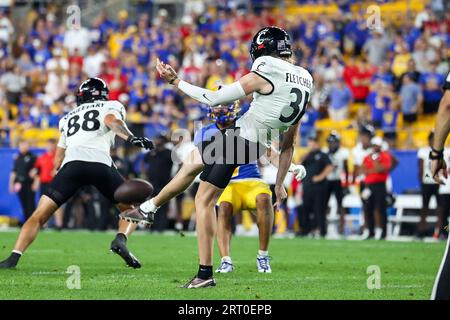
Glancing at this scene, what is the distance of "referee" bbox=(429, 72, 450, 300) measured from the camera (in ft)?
19.8

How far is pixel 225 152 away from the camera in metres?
8.72

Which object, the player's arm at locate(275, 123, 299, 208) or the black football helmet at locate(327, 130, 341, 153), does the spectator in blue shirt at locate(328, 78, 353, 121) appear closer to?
the black football helmet at locate(327, 130, 341, 153)

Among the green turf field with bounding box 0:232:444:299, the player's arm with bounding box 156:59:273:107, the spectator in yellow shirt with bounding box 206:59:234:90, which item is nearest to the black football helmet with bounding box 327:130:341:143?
the green turf field with bounding box 0:232:444:299

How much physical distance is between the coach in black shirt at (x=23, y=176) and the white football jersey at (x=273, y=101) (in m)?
13.3

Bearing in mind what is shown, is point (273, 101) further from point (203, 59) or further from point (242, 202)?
point (203, 59)

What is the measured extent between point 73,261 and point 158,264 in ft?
3.60

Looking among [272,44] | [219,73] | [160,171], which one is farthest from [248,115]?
[219,73]

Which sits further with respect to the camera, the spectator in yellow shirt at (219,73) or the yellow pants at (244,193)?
the spectator in yellow shirt at (219,73)

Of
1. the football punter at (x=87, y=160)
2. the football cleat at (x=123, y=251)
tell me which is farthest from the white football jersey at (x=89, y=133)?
the football cleat at (x=123, y=251)

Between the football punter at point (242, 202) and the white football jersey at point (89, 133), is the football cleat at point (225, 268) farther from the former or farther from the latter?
the white football jersey at point (89, 133)

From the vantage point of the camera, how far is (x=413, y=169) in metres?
19.7

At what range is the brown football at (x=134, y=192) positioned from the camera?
10.4 metres

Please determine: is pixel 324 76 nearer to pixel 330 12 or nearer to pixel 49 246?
pixel 330 12

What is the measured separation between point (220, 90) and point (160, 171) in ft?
40.2
